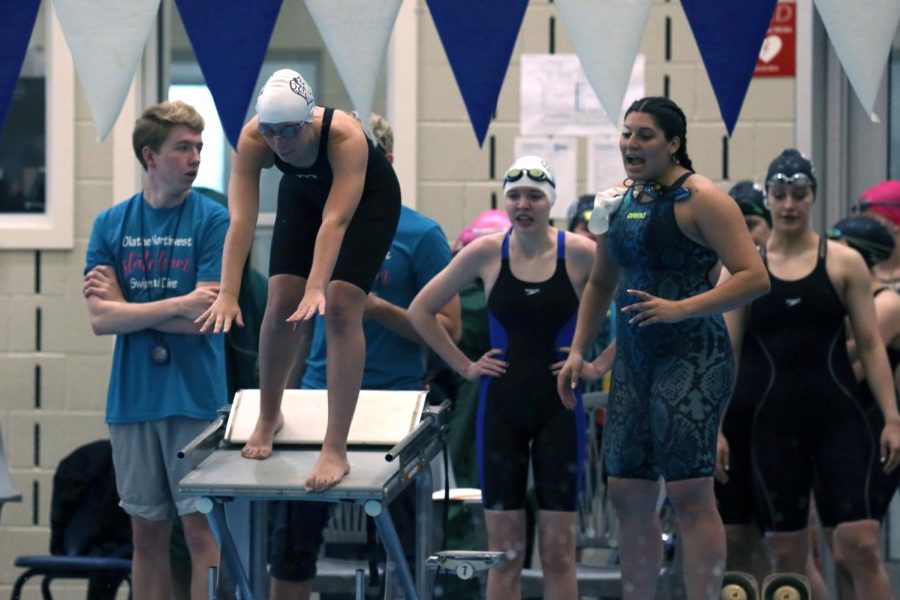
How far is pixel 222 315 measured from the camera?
3734 mm

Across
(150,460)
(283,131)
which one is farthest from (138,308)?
(283,131)

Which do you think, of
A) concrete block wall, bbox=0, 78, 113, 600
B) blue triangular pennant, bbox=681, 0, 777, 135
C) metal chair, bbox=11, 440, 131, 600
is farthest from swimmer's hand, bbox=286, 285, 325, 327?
concrete block wall, bbox=0, 78, 113, 600

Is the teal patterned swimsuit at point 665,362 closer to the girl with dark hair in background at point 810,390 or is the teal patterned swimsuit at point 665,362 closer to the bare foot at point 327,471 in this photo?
the girl with dark hair in background at point 810,390

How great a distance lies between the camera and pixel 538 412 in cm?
460

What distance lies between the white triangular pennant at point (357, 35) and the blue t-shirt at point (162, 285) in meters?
0.82

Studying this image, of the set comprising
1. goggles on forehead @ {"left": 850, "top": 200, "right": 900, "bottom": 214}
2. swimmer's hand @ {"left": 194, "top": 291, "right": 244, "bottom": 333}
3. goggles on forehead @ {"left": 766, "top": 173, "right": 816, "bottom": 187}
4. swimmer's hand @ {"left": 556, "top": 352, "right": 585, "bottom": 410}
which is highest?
→ goggles on forehead @ {"left": 766, "top": 173, "right": 816, "bottom": 187}

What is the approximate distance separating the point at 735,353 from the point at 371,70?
5.09ft

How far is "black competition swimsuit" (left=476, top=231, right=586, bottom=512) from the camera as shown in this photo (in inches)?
178

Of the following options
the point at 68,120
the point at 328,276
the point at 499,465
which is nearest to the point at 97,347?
the point at 68,120

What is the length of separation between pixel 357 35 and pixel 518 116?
2.39 meters

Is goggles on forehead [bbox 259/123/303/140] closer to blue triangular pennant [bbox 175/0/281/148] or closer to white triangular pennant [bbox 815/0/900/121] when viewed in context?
blue triangular pennant [bbox 175/0/281/148]

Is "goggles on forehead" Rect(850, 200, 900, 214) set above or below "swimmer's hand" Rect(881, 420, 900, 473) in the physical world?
above

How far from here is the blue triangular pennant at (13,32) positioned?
4.16m

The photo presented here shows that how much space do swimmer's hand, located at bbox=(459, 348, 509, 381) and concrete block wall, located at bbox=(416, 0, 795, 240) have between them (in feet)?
5.81
